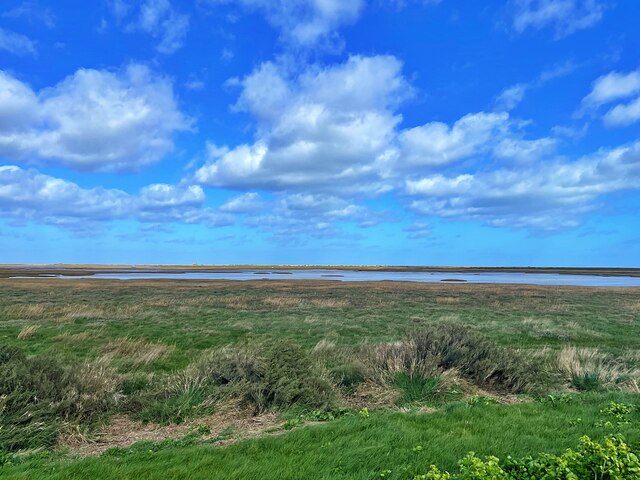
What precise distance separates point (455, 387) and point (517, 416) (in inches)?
93.7

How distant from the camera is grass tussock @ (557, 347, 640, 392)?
10.5 m

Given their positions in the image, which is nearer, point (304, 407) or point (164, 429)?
point (164, 429)

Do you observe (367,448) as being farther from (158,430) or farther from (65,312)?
(65,312)

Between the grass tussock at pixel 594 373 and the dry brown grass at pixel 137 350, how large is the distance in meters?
11.2

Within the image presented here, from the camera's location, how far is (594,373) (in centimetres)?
1098

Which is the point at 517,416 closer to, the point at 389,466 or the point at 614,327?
the point at 389,466

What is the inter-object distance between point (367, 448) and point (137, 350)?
35.8 feet

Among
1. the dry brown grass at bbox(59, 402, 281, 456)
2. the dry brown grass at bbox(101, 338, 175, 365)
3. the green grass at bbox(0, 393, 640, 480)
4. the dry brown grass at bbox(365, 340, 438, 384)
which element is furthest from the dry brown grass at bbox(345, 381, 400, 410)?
→ the dry brown grass at bbox(101, 338, 175, 365)

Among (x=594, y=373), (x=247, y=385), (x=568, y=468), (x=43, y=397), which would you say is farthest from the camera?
(x=594, y=373)

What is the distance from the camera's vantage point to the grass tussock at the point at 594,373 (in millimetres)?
10484

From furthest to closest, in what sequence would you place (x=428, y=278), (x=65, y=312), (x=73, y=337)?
(x=428, y=278)
(x=65, y=312)
(x=73, y=337)

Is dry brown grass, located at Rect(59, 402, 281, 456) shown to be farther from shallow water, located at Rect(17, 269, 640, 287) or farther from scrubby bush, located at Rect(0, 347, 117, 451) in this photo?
shallow water, located at Rect(17, 269, 640, 287)

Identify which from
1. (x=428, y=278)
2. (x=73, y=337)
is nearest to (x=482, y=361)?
(x=73, y=337)

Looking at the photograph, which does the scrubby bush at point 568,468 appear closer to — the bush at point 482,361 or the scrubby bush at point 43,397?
the scrubby bush at point 43,397
